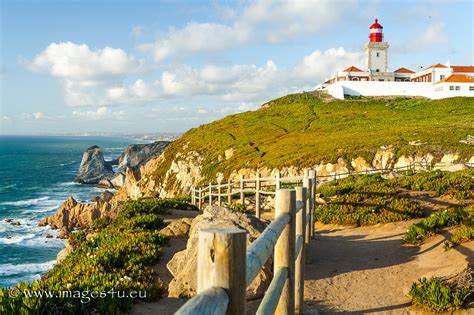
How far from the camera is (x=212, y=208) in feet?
28.2

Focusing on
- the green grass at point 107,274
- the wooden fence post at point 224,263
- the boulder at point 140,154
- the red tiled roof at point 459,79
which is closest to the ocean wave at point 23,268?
the green grass at point 107,274

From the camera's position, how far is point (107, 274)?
709 cm

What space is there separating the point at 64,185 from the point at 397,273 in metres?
68.9

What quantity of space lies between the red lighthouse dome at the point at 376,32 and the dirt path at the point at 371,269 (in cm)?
8121

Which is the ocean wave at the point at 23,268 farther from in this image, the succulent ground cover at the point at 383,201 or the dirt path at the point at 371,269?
the dirt path at the point at 371,269

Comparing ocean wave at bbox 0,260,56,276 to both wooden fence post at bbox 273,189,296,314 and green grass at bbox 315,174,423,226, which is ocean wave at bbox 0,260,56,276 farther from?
wooden fence post at bbox 273,189,296,314

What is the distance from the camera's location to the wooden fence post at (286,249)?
13.4 feet

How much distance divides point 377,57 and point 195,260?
85942 mm

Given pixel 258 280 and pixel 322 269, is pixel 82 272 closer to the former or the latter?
pixel 258 280

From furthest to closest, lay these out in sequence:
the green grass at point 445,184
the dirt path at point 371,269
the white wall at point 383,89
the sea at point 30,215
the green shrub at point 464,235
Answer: the white wall at point 383,89 → the sea at point 30,215 → the green grass at point 445,184 → the green shrub at point 464,235 → the dirt path at point 371,269

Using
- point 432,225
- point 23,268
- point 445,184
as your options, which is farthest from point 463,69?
Result: point 23,268

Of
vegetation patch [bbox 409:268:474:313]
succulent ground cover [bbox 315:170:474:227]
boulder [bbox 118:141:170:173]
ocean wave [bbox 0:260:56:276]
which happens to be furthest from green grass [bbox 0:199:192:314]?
boulder [bbox 118:141:170:173]

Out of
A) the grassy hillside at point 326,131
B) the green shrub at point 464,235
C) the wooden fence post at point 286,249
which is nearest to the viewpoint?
the wooden fence post at point 286,249

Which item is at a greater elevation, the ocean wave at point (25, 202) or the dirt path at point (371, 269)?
the dirt path at point (371, 269)
